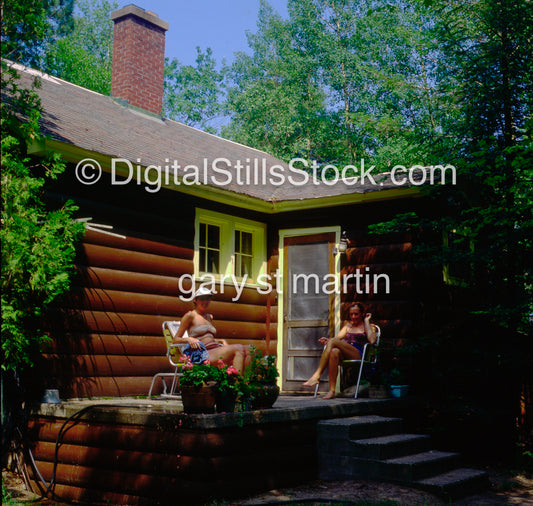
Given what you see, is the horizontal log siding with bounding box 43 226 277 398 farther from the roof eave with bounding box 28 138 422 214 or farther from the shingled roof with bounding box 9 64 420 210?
the shingled roof with bounding box 9 64 420 210

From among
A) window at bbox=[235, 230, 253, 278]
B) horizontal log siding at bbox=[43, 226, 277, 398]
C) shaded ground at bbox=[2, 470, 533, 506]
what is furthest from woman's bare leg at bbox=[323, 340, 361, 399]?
window at bbox=[235, 230, 253, 278]

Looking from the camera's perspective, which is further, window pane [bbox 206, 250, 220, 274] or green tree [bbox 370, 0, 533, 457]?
window pane [bbox 206, 250, 220, 274]

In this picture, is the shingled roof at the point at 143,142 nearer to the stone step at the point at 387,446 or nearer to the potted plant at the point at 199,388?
the potted plant at the point at 199,388

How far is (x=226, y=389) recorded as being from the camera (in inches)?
215

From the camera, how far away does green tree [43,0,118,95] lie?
84.6ft

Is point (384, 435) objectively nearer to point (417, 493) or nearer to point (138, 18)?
point (417, 493)

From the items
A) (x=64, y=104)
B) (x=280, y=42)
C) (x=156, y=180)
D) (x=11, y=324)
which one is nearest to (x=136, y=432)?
(x=11, y=324)

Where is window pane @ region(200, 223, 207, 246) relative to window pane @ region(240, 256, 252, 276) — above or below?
above

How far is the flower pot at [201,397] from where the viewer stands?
532 centimetres

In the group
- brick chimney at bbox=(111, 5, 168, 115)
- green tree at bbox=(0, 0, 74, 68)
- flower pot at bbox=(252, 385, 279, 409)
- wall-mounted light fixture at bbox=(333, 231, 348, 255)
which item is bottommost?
flower pot at bbox=(252, 385, 279, 409)

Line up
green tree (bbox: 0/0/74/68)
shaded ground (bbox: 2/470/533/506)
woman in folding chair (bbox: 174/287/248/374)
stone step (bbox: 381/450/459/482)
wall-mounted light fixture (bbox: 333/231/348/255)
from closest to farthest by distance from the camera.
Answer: green tree (bbox: 0/0/74/68) < shaded ground (bbox: 2/470/533/506) < stone step (bbox: 381/450/459/482) < woman in folding chair (bbox: 174/287/248/374) < wall-mounted light fixture (bbox: 333/231/348/255)

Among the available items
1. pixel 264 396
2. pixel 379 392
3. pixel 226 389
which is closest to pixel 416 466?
pixel 264 396

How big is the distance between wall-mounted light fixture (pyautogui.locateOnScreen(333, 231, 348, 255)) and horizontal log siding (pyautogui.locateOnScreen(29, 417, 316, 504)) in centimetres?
337

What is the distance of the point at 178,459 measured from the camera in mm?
5316
